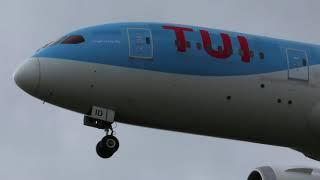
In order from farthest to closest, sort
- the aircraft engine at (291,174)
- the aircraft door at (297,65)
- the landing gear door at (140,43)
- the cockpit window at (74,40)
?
the aircraft door at (297,65) → the cockpit window at (74,40) → the landing gear door at (140,43) → the aircraft engine at (291,174)

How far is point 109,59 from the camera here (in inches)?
1206

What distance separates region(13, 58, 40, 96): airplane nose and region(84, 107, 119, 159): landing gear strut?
1.87m

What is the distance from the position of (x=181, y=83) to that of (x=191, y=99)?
1.86 ft

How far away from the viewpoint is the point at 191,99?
102ft

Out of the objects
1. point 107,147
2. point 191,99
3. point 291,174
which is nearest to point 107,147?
point 107,147

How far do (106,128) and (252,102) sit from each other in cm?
449

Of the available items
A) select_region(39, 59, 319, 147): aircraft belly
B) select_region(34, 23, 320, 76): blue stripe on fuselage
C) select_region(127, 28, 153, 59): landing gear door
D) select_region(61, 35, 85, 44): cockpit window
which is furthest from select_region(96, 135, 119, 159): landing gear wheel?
select_region(61, 35, 85, 44): cockpit window

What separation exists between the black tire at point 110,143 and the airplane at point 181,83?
0.03 metres

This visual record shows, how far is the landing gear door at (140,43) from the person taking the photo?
30797 mm

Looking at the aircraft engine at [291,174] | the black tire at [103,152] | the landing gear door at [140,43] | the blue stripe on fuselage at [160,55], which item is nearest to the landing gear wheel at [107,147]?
the black tire at [103,152]

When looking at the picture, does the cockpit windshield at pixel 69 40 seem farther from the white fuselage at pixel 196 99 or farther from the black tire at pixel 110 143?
the black tire at pixel 110 143

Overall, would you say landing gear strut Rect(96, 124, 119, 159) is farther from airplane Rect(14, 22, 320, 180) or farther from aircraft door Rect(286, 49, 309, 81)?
aircraft door Rect(286, 49, 309, 81)

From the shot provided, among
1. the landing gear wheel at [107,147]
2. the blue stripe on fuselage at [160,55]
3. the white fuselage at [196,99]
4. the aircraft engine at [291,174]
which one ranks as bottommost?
the aircraft engine at [291,174]

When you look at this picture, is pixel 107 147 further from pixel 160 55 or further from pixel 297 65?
pixel 297 65
